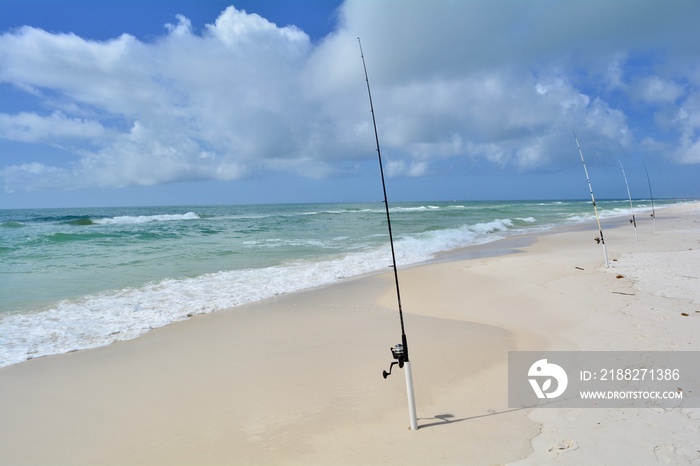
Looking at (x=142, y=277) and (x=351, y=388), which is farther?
(x=142, y=277)

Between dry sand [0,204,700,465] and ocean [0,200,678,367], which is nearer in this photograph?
dry sand [0,204,700,465]

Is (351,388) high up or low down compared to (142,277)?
down

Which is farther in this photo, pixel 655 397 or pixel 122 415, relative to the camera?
pixel 122 415

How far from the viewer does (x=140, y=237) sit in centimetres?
2172

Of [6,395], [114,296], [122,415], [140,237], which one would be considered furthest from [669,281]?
[140,237]

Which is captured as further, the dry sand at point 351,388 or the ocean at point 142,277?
the ocean at point 142,277

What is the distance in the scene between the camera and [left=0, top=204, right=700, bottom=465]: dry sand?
2941 mm

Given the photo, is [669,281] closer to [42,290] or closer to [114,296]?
[114,296]

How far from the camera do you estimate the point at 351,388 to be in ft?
13.2

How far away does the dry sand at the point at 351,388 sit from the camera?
2941 millimetres

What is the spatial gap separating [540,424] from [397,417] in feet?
3.73

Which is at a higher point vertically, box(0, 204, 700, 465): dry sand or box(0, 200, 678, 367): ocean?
box(0, 200, 678, 367): ocean

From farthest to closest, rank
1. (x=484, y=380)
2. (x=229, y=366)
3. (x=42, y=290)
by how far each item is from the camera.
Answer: (x=42, y=290) < (x=229, y=366) < (x=484, y=380)

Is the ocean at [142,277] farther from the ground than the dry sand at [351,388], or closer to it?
farther from the ground
